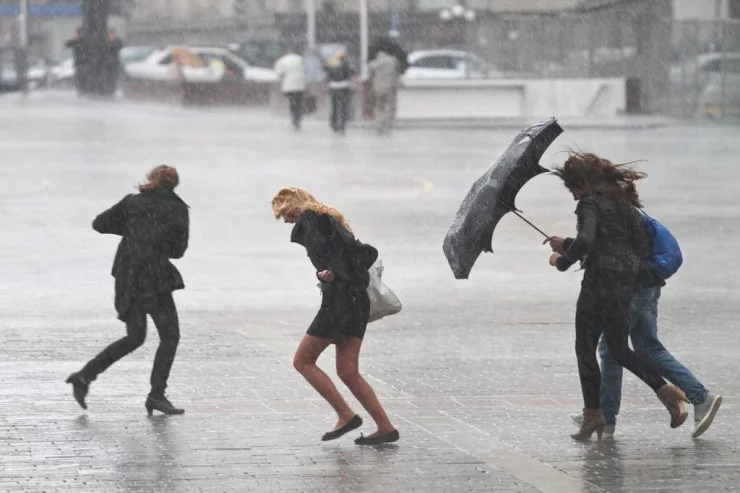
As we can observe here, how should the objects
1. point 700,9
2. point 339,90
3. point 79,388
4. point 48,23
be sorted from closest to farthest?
point 79,388 → point 339,90 → point 700,9 → point 48,23

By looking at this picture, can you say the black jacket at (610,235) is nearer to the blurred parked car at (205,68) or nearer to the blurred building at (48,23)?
the blurred parked car at (205,68)

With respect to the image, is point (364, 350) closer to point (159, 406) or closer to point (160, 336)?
point (160, 336)

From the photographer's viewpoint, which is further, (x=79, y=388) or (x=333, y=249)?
(x=79, y=388)

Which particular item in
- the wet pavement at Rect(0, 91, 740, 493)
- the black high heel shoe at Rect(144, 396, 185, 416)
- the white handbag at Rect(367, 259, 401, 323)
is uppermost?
the white handbag at Rect(367, 259, 401, 323)

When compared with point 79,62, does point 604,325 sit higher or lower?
lower

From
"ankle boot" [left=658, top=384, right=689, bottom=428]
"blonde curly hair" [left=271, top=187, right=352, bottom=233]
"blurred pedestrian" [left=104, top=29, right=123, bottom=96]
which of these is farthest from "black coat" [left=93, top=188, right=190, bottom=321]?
"blurred pedestrian" [left=104, top=29, right=123, bottom=96]

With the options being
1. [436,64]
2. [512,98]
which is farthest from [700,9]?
[436,64]

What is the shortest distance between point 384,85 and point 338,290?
26964mm

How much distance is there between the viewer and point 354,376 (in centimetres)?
870

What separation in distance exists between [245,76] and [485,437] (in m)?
43.8

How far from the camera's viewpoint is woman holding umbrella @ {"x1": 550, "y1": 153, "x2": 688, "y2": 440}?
8.58 m

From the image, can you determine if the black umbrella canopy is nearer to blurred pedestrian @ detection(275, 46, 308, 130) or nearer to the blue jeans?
blurred pedestrian @ detection(275, 46, 308, 130)

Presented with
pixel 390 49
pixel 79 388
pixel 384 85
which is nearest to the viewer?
pixel 79 388

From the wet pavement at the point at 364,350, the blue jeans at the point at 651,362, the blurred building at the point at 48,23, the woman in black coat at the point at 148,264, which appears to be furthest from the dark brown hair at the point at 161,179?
the blurred building at the point at 48,23
